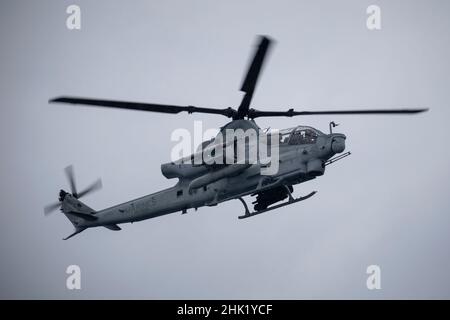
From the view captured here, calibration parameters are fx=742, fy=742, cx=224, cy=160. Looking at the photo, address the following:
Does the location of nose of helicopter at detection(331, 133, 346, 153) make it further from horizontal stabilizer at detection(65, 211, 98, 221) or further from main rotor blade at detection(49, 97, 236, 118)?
horizontal stabilizer at detection(65, 211, 98, 221)

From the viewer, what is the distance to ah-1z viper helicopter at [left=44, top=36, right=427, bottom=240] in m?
24.2

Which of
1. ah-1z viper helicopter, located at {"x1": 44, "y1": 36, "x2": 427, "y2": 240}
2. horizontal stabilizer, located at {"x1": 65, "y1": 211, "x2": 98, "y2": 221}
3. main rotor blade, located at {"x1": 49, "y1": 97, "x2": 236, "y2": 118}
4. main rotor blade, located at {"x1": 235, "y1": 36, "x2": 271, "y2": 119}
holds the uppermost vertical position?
main rotor blade, located at {"x1": 235, "y1": 36, "x2": 271, "y2": 119}

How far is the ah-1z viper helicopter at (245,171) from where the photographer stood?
24188mm

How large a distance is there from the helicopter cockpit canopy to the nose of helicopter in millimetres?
711

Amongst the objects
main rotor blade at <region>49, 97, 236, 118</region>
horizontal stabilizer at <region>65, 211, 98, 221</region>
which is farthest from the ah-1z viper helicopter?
horizontal stabilizer at <region>65, 211, 98, 221</region>

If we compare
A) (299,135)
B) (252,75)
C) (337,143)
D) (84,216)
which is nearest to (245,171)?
(299,135)

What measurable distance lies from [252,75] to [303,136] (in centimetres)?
377

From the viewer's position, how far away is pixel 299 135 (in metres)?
25.6

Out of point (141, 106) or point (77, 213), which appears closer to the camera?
point (141, 106)

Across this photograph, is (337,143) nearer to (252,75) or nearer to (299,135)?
(299,135)
